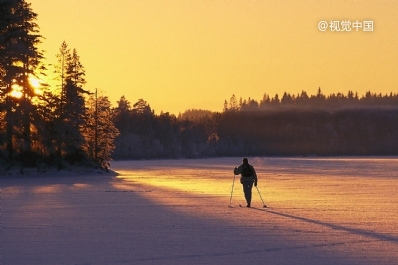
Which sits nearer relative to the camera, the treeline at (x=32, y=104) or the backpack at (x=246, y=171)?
the backpack at (x=246, y=171)

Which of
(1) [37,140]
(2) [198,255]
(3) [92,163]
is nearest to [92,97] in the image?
(3) [92,163]

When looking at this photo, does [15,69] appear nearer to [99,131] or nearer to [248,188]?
[99,131]

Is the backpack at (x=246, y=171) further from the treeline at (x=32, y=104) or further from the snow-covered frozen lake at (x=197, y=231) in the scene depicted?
the treeline at (x=32, y=104)

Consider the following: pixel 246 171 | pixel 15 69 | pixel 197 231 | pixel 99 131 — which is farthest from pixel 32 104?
pixel 197 231

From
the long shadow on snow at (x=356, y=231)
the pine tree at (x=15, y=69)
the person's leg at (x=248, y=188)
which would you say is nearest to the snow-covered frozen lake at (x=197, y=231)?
the long shadow on snow at (x=356, y=231)

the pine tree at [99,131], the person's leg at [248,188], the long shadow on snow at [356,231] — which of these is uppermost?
the pine tree at [99,131]

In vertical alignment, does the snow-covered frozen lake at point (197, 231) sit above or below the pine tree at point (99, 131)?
below

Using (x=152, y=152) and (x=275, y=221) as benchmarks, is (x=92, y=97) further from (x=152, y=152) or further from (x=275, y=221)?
(x=152, y=152)

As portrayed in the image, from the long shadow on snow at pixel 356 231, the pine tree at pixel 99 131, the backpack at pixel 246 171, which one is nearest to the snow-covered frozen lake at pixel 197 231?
the long shadow on snow at pixel 356 231

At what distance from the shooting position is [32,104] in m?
50.2

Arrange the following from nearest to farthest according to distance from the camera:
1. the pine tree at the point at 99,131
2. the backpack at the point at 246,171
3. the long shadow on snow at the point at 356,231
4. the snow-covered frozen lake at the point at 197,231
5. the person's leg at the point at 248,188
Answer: the snow-covered frozen lake at the point at 197,231 → the long shadow on snow at the point at 356,231 → the person's leg at the point at 248,188 → the backpack at the point at 246,171 → the pine tree at the point at 99,131

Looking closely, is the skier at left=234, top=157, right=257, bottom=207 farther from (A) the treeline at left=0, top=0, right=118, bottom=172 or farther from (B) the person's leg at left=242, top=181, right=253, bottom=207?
(A) the treeline at left=0, top=0, right=118, bottom=172

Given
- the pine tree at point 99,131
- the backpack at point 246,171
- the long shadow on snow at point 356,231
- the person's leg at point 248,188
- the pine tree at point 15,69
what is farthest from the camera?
the pine tree at point 99,131

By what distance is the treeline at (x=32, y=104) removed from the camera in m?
47.5
